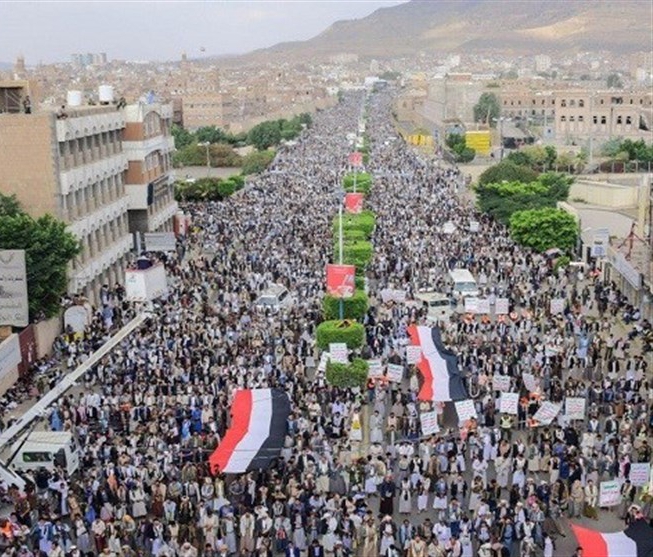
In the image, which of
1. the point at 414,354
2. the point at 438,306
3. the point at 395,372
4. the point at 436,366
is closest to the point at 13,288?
the point at 395,372

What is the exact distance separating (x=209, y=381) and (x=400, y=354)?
5200 mm

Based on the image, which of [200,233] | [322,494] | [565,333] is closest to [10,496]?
[322,494]

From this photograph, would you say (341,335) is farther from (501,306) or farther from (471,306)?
(501,306)

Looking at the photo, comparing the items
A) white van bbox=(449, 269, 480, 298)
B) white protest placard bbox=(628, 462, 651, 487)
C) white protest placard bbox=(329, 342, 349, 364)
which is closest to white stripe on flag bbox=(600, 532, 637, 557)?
white protest placard bbox=(628, 462, 651, 487)

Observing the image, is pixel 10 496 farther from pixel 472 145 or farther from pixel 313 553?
pixel 472 145

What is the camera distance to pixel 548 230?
132ft

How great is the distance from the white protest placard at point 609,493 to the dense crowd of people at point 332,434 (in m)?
0.30

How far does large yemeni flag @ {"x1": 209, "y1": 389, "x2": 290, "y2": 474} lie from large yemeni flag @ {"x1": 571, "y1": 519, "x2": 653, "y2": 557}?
6156 mm

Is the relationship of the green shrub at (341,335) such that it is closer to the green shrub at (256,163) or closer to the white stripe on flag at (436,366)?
the white stripe on flag at (436,366)

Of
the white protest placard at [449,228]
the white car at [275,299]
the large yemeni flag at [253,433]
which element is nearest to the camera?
the large yemeni flag at [253,433]

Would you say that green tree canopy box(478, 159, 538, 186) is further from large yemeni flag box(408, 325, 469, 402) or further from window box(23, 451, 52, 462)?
window box(23, 451, 52, 462)

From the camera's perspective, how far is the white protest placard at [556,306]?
29219 mm

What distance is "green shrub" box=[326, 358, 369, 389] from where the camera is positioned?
74.2 ft

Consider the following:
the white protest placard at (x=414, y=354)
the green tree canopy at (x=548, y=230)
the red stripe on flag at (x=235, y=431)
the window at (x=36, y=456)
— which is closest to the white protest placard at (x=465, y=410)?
the white protest placard at (x=414, y=354)
